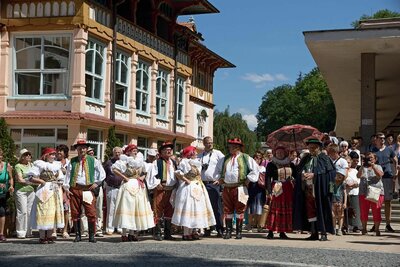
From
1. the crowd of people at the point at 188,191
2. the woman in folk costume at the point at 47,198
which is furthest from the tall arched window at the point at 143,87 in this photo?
the woman in folk costume at the point at 47,198

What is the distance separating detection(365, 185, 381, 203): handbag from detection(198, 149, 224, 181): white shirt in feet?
10.4

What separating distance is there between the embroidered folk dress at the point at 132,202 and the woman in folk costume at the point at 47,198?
109cm

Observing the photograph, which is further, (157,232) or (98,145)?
(98,145)

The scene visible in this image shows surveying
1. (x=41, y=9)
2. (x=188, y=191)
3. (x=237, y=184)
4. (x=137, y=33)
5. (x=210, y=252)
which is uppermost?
(x=137, y=33)

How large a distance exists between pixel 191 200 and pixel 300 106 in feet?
236

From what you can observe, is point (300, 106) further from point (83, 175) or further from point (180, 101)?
point (83, 175)

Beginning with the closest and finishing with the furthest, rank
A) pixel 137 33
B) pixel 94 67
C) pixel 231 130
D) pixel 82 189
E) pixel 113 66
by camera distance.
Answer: pixel 82 189, pixel 94 67, pixel 113 66, pixel 137 33, pixel 231 130

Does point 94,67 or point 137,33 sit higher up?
point 137,33

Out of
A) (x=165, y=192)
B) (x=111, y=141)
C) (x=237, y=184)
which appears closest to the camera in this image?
(x=237, y=184)

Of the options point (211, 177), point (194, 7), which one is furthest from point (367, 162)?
point (194, 7)

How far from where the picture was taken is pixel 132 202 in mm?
12312

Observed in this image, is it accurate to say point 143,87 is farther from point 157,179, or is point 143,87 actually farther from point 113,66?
point 157,179

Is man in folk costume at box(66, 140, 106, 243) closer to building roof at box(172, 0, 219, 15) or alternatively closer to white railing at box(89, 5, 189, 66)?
white railing at box(89, 5, 189, 66)

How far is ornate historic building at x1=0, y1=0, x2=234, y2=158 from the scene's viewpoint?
74.1 feet
